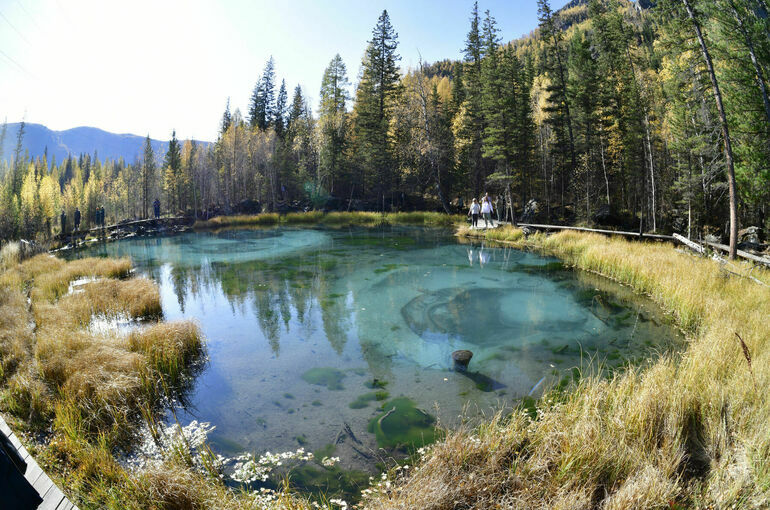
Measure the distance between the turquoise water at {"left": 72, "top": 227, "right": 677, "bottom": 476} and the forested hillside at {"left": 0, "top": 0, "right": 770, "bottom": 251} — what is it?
828cm

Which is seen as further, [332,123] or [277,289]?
[332,123]

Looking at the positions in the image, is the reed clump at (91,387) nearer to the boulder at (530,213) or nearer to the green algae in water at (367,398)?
the green algae in water at (367,398)

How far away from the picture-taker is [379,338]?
8891 millimetres

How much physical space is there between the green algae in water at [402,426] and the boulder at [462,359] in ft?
5.15

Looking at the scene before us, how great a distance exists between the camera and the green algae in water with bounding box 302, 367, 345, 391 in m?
6.76

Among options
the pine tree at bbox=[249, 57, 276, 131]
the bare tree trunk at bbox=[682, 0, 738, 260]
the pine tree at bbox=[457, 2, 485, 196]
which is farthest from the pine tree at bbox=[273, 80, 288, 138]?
the bare tree trunk at bbox=[682, 0, 738, 260]

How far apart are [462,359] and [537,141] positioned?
36.0m

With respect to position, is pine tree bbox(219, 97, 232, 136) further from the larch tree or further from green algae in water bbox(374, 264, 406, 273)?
green algae in water bbox(374, 264, 406, 273)

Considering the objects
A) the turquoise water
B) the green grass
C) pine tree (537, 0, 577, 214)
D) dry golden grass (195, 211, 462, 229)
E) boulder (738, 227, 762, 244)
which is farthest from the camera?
dry golden grass (195, 211, 462, 229)

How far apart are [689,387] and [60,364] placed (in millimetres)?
8839

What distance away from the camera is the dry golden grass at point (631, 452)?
3.15 m

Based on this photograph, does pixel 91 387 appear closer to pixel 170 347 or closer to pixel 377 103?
pixel 170 347

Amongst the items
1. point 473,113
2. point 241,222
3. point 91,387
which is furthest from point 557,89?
point 91,387

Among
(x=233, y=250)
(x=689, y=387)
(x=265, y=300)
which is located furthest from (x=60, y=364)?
(x=233, y=250)
